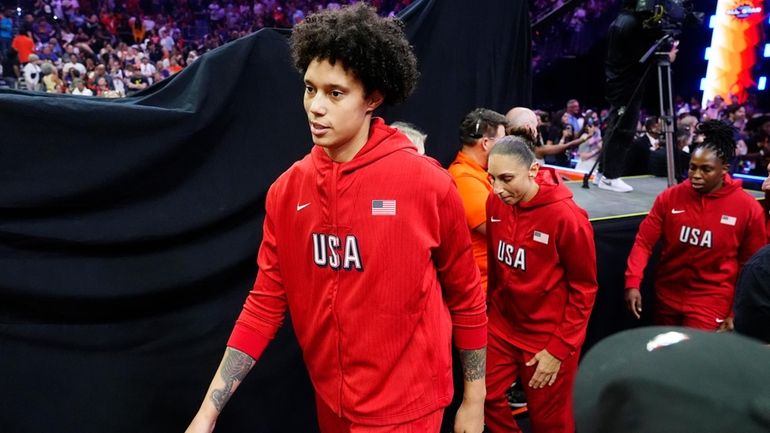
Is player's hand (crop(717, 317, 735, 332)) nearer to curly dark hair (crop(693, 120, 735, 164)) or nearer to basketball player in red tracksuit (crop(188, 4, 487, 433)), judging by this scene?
curly dark hair (crop(693, 120, 735, 164))

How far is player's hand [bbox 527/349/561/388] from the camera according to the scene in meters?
2.86

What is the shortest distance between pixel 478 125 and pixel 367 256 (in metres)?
1.59

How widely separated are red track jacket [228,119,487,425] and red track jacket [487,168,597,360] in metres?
1.15

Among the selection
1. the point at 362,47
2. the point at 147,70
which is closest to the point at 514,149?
the point at 362,47

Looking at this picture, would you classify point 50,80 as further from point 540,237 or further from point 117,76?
point 540,237

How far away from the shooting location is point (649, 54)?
438 cm

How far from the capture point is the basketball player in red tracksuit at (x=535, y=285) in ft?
9.26

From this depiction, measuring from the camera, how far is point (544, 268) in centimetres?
291

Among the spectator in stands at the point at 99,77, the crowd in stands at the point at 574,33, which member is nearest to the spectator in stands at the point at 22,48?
the spectator in stands at the point at 99,77

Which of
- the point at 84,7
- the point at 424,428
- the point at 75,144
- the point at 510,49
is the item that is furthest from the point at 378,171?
the point at 84,7

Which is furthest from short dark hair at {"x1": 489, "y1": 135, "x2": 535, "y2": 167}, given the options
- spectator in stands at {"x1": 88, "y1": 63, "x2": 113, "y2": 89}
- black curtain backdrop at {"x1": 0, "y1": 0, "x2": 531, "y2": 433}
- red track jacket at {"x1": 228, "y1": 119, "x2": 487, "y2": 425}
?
spectator in stands at {"x1": 88, "y1": 63, "x2": 113, "y2": 89}

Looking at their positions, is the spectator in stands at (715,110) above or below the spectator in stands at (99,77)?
below

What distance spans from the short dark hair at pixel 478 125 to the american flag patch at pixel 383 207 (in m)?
1.50

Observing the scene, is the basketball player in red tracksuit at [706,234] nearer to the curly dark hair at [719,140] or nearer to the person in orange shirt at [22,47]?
the curly dark hair at [719,140]
